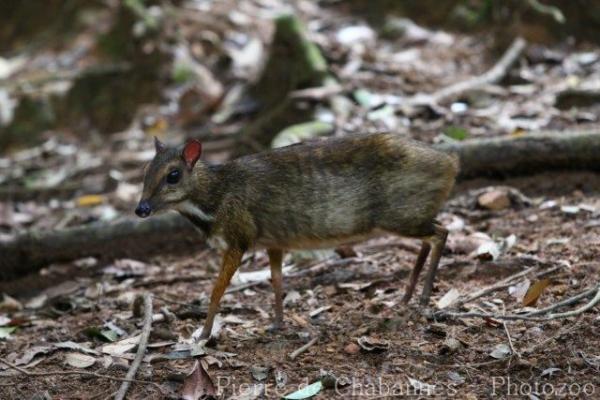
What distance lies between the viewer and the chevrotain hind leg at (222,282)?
17.5ft

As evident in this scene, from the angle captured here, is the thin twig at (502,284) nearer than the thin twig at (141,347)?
No

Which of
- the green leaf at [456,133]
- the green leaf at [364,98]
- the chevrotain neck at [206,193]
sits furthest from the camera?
the green leaf at [364,98]

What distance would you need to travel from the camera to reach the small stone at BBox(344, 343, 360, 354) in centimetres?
493

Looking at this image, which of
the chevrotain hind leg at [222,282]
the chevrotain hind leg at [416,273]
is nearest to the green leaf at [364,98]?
the chevrotain hind leg at [416,273]

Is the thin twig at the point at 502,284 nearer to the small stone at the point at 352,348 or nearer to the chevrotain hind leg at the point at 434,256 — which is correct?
the chevrotain hind leg at the point at 434,256

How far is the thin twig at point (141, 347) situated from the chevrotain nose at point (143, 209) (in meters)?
0.74

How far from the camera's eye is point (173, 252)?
7.73 m

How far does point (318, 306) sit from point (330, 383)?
132 centimetres

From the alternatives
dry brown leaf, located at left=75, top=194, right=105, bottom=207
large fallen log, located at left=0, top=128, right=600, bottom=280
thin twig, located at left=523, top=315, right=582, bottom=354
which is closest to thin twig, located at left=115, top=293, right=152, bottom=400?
large fallen log, located at left=0, top=128, right=600, bottom=280

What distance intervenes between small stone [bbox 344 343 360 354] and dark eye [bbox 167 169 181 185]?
63.0 inches

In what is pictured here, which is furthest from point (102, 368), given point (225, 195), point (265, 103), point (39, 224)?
point (265, 103)

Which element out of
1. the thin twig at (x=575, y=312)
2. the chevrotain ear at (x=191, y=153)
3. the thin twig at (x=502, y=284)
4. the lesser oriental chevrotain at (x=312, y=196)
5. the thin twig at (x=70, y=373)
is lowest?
the thin twig at (x=502, y=284)

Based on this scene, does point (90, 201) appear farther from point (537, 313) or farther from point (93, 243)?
point (537, 313)

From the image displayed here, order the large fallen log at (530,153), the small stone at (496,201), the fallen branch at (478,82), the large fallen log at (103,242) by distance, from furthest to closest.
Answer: the fallen branch at (478,82) < the large fallen log at (103,242) < the large fallen log at (530,153) < the small stone at (496,201)
